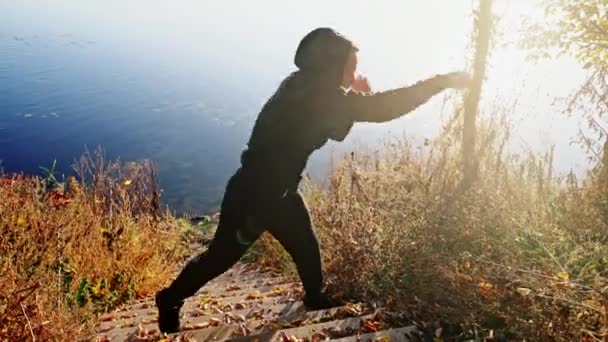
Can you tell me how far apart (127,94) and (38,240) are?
14442cm

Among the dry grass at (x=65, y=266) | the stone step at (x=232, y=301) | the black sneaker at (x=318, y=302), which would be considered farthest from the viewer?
the stone step at (x=232, y=301)

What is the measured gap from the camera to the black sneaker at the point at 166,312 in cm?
315

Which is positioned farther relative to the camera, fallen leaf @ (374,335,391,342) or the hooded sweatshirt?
the hooded sweatshirt

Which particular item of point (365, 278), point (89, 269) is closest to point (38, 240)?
point (89, 269)

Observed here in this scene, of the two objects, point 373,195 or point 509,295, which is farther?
point 373,195

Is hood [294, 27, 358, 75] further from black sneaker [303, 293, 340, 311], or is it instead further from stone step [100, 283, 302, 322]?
stone step [100, 283, 302, 322]

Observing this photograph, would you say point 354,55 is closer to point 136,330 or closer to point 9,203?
point 136,330

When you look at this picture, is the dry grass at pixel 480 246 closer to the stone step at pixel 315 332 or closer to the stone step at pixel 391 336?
the stone step at pixel 391 336

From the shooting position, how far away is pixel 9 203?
4508 millimetres

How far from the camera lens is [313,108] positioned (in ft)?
9.45

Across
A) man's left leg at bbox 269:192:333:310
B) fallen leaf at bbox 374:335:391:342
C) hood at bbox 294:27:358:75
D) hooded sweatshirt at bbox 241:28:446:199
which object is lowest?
fallen leaf at bbox 374:335:391:342

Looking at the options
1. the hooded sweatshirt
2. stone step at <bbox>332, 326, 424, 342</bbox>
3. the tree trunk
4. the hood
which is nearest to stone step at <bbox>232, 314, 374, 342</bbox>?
stone step at <bbox>332, 326, 424, 342</bbox>

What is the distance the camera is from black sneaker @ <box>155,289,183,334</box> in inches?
124

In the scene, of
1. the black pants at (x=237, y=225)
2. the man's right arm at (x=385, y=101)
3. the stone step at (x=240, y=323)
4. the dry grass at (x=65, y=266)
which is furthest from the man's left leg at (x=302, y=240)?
the dry grass at (x=65, y=266)
